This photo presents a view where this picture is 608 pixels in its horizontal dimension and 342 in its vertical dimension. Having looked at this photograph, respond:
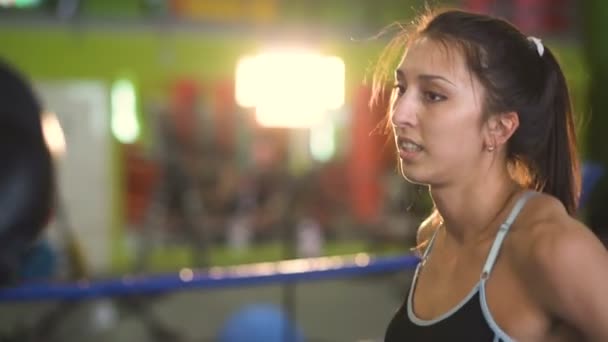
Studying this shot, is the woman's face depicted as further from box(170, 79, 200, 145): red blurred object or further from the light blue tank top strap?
box(170, 79, 200, 145): red blurred object

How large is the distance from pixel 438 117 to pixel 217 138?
216 inches

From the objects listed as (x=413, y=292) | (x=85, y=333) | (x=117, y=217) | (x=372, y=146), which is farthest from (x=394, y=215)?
(x=413, y=292)

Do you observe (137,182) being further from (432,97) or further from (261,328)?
(432,97)

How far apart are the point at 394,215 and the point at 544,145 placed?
5.76 metres

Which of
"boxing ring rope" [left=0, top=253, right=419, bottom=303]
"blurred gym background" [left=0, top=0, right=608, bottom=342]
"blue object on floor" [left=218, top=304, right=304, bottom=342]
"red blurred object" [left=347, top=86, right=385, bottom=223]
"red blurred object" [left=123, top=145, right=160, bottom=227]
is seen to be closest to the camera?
"boxing ring rope" [left=0, top=253, right=419, bottom=303]

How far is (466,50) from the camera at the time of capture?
1.05 meters

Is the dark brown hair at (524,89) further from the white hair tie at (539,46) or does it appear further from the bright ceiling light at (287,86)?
the bright ceiling light at (287,86)

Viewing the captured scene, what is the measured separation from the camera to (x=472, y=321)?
1005 millimetres

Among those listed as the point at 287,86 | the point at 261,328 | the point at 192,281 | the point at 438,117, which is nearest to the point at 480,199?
the point at 438,117

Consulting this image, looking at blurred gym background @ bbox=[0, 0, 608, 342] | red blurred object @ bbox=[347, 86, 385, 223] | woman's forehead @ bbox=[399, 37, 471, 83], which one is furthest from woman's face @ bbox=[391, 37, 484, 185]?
red blurred object @ bbox=[347, 86, 385, 223]

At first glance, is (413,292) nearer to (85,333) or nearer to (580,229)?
(580,229)

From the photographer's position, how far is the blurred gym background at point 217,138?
237 inches

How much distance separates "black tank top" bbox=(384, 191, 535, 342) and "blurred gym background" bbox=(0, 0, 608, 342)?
4.39 m

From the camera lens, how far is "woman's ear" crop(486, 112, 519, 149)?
1.06m
